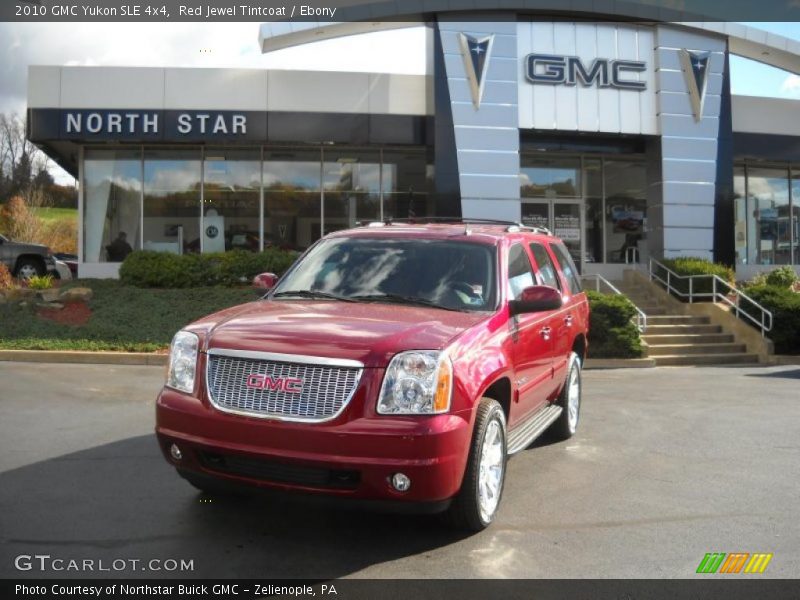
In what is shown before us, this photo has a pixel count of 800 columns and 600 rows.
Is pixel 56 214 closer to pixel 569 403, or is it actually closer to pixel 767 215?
pixel 767 215

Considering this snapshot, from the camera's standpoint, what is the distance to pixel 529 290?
4.95 metres

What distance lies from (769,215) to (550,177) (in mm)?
7822

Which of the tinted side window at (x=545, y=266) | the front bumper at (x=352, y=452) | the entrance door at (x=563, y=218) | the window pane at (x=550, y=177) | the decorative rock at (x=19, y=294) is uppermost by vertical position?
the window pane at (x=550, y=177)

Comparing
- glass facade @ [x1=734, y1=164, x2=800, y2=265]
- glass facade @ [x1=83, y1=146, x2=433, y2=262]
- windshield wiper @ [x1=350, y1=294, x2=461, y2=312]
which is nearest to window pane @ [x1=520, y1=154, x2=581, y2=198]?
glass facade @ [x1=83, y1=146, x2=433, y2=262]

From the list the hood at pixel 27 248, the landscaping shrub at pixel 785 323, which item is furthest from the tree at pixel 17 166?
the landscaping shrub at pixel 785 323

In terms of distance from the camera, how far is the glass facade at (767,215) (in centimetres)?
2314

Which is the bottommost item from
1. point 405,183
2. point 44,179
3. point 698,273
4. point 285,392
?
point 285,392

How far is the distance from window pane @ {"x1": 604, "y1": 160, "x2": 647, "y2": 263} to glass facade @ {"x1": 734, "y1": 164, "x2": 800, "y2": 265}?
372 cm

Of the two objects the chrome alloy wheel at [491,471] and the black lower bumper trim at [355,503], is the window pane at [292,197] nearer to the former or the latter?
the chrome alloy wheel at [491,471]

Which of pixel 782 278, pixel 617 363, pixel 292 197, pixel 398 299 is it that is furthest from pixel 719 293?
pixel 398 299

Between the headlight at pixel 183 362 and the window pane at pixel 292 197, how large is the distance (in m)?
15.2

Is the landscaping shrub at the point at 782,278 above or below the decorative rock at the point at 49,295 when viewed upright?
above

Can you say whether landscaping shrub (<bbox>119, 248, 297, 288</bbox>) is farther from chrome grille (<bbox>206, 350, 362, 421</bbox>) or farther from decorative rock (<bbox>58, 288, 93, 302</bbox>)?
chrome grille (<bbox>206, 350, 362, 421</bbox>)

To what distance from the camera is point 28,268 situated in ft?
65.3
